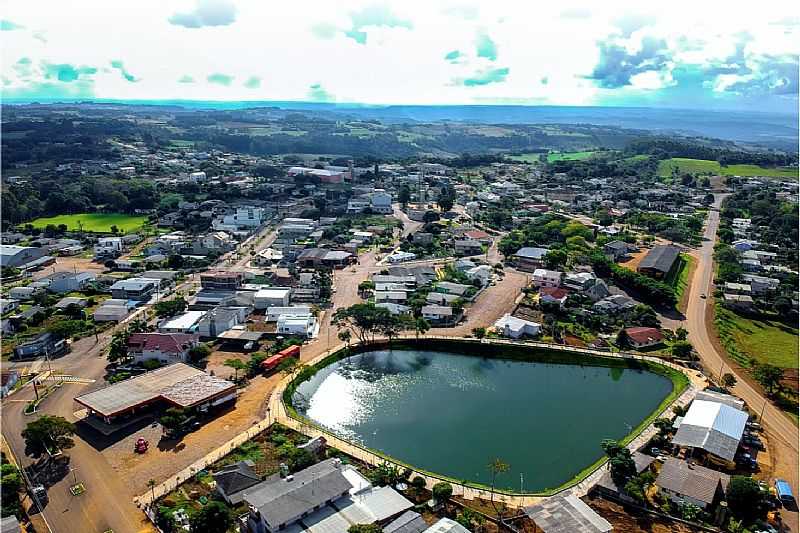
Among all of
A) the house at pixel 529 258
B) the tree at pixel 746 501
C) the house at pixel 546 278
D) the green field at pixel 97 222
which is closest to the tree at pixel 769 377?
the tree at pixel 746 501

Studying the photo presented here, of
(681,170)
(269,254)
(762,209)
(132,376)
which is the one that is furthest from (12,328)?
(681,170)

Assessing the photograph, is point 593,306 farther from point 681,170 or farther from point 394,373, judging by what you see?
point 681,170

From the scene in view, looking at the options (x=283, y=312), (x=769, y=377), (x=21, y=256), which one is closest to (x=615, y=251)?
(x=769, y=377)

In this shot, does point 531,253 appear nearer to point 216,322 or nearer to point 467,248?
point 467,248

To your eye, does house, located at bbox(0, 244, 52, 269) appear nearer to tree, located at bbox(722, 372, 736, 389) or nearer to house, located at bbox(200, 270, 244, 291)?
house, located at bbox(200, 270, 244, 291)

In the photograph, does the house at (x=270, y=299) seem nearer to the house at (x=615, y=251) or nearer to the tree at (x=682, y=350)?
the tree at (x=682, y=350)
